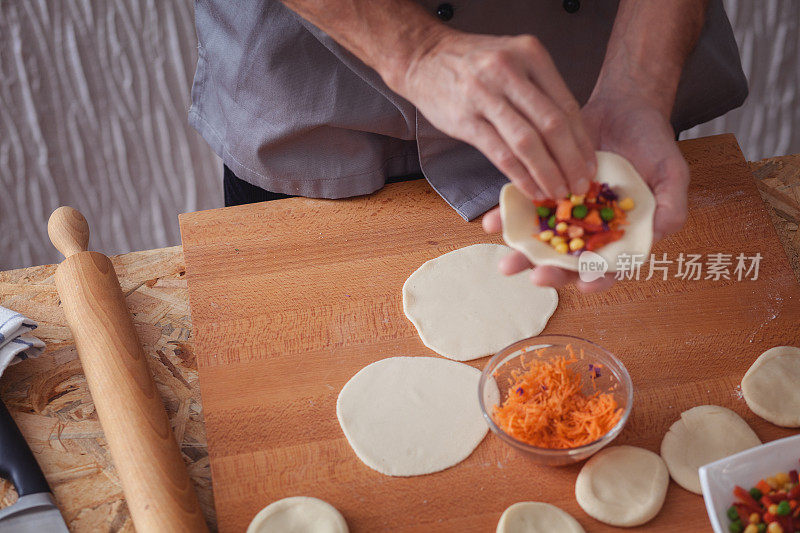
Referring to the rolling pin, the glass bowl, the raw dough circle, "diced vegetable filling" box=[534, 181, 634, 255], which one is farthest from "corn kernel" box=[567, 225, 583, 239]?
the rolling pin

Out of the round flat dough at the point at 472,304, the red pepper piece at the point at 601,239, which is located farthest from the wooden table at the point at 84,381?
the red pepper piece at the point at 601,239

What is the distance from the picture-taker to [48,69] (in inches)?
132

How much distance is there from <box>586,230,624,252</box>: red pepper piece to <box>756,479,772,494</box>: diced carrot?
0.49m

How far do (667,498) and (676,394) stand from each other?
0.81ft

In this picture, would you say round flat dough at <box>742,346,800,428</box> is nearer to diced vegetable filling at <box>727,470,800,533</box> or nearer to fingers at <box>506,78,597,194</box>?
diced vegetable filling at <box>727,470,800,533</box>

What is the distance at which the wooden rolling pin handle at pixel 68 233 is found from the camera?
A: 6.03ft

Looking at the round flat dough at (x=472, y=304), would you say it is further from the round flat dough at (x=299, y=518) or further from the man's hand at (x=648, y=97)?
the round flat dough at (x=299, y=518)

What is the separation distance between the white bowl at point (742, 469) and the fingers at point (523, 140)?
565 mm

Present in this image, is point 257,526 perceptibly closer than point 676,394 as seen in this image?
Yes

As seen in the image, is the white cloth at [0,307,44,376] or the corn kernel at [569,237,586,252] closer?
the corn kernel at [569,237,586,252]

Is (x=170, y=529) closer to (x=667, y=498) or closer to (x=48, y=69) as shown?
(x=667, y=498)

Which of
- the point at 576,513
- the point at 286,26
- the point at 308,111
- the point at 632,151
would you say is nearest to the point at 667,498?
the point at 576,513

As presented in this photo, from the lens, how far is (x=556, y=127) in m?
1.27

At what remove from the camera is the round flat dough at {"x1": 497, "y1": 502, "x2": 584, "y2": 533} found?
1330 mm
